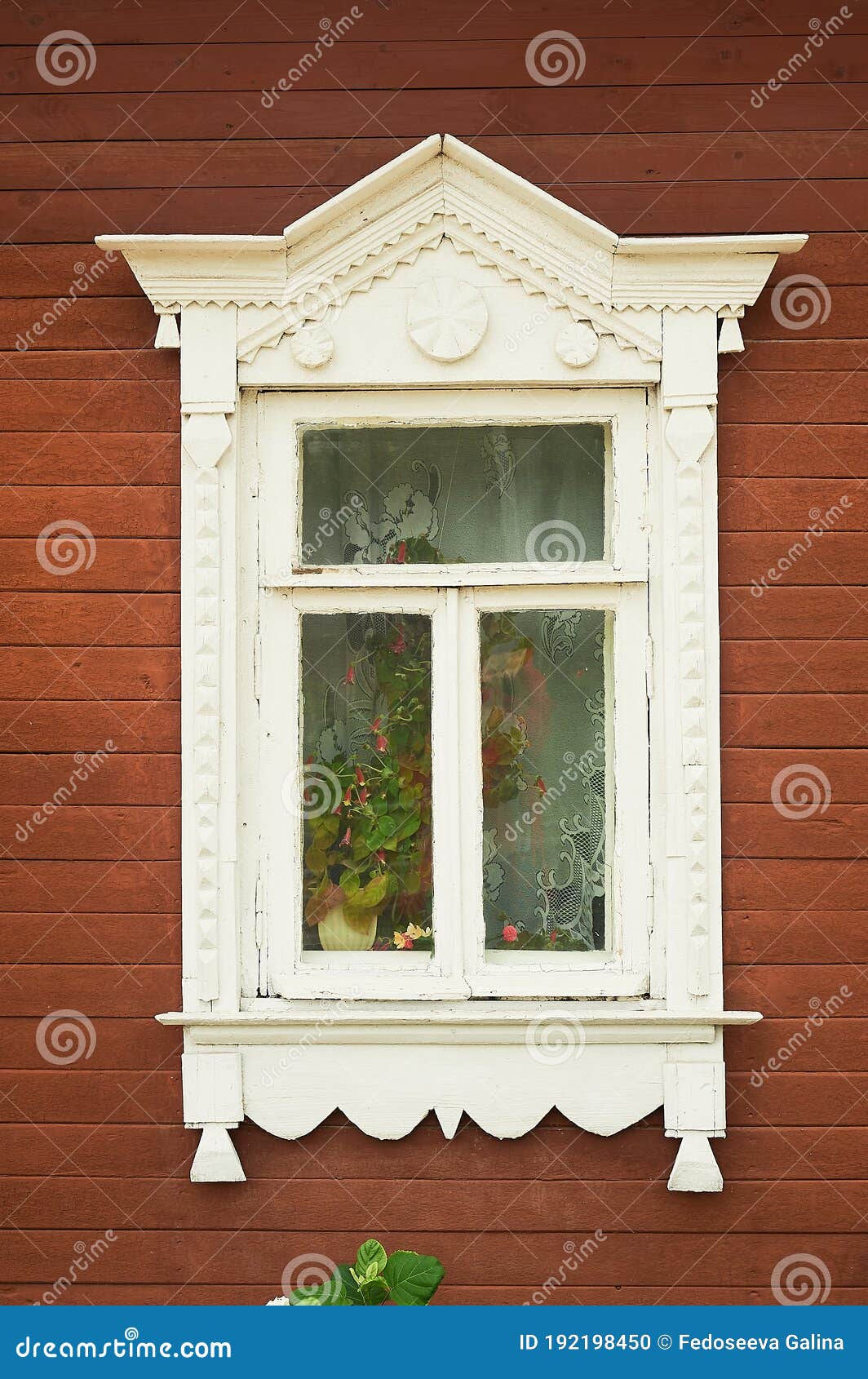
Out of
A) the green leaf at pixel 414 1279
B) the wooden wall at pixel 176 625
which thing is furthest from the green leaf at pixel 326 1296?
the wooden wall at pixel 176 625

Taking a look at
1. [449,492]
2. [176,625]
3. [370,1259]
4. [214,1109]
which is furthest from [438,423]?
[370,1259]

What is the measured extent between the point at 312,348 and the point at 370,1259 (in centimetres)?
191

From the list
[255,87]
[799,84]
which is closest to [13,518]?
[255,87]

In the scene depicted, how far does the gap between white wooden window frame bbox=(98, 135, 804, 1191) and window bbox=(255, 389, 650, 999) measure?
0.01m

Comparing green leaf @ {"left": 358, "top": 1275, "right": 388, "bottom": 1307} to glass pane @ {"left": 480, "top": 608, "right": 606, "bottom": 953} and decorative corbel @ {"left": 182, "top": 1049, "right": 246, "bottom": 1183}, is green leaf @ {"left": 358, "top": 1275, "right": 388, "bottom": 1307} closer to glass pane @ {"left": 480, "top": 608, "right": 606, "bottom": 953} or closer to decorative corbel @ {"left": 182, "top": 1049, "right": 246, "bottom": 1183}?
decorative corbel @ {"left": 182, "top": 1049, "right": 246, "bottom": 1183}

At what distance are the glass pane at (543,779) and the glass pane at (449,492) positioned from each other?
197 millimetres

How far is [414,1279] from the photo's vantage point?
2359mm

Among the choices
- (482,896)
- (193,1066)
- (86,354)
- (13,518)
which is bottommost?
(193,1066)

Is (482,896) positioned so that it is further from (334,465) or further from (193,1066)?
(334,465)

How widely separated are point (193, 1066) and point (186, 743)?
714mm

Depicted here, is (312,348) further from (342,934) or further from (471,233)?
(342,934)

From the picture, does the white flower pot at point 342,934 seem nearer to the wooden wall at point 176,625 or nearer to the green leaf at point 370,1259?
the wooden wall at point 176,625

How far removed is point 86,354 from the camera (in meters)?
2.84

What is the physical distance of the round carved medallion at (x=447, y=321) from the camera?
2760 millimetres
